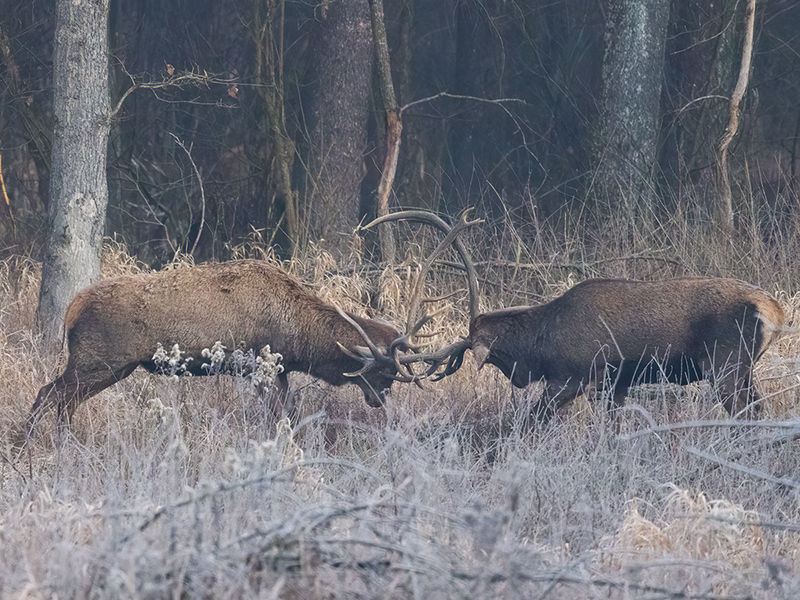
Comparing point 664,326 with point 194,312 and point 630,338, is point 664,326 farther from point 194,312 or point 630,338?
point 194,312

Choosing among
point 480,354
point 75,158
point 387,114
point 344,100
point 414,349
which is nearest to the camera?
point 480,354

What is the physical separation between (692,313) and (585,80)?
10681 millimetres

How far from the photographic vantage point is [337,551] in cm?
362

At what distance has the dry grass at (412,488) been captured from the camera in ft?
11.1

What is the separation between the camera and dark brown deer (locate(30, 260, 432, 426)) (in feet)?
22.4

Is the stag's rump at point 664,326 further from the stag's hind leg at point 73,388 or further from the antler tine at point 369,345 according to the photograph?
the stag's hind leg at point 73,388

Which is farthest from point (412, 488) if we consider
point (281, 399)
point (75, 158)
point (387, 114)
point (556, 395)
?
point (387, 114)

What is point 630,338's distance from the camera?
6.77m

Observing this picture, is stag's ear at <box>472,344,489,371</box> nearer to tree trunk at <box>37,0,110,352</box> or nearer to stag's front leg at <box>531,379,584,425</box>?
stag's front leg at <box>531,379,584,425</box>

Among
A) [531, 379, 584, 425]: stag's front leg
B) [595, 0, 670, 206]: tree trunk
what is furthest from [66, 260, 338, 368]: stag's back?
[595, 0, 670, 206]: tree trunk

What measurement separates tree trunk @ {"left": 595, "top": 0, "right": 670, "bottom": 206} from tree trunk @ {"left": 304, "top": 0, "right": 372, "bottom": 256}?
10.2 feet

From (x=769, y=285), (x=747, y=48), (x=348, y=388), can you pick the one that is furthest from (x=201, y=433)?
(x=747, y=48)

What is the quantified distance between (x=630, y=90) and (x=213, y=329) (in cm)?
694

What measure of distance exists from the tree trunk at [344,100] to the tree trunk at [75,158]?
478 centimetres
